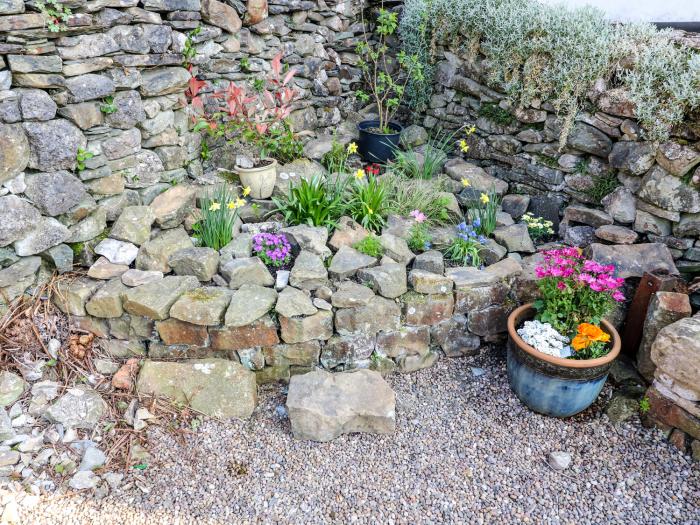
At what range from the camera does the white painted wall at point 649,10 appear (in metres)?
4.18

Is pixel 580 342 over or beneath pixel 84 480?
over

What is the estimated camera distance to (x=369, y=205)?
13.3 feet

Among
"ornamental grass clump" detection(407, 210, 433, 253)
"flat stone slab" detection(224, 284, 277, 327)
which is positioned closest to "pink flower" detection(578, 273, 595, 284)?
"ornamental grass clump" detection(407, 210, 433, 253)

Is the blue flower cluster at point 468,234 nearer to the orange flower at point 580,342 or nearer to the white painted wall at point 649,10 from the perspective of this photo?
the orange flower at point 580,342

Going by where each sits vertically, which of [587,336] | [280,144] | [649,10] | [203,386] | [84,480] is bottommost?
[84,480]

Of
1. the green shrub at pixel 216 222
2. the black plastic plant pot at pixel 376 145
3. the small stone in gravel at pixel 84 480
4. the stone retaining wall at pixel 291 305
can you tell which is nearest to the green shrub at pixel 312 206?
the stone retaining wall at pixel 291 305

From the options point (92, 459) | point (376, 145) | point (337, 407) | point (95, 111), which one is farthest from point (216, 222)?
point (376, 145)

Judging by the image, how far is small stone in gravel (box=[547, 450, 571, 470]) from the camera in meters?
3.01

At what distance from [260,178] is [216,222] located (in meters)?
0.57

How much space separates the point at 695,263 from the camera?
3768 millimetres

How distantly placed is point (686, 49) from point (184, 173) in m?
3.61

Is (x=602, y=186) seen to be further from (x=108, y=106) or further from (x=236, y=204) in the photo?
(x=108, y=106)

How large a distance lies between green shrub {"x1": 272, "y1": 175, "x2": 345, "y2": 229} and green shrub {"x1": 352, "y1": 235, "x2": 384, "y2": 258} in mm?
→ 287

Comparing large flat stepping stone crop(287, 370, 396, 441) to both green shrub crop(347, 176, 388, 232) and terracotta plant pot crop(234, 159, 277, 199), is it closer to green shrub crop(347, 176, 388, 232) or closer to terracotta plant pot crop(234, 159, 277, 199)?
green shrub crop(347, 176, 388, 232)
